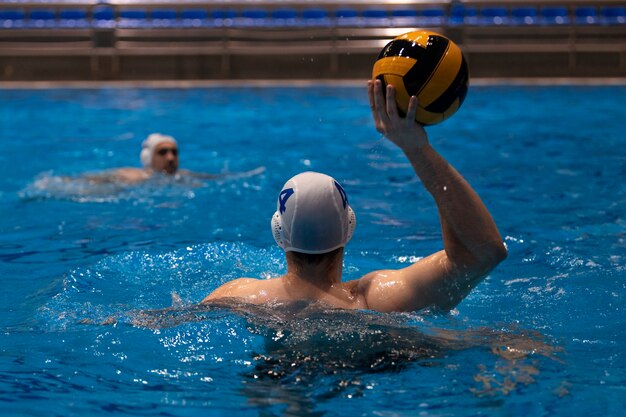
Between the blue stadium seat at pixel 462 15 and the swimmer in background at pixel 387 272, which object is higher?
the blue stadium seat at pixel 462 15

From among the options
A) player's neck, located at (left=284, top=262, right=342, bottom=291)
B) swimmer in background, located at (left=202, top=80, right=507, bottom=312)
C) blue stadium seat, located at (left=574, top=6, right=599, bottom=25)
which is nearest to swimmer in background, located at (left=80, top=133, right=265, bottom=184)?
swimmer in background, located at (left=202, top=80, right=507, bottom=312)

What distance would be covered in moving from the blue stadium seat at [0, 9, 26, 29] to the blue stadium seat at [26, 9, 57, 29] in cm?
14

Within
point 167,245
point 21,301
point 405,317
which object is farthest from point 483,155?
point 405,317

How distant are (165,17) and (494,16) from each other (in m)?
6.03

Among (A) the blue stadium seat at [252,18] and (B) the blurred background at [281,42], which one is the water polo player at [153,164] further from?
(A) the blue stadium seat at [252,18]

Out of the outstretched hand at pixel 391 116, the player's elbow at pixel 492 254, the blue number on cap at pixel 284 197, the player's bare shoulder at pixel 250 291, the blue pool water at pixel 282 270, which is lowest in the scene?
the blue pool water at pixel 282 270

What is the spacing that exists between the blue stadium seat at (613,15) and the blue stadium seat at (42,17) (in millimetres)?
9884

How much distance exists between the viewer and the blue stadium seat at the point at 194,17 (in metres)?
16.7

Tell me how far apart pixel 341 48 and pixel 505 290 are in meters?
11.4

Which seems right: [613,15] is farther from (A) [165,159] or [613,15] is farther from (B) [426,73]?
(B) [426,73]

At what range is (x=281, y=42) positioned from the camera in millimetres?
16500

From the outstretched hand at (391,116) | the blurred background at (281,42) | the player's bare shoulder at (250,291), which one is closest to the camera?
the outstretched hand at (391,116)

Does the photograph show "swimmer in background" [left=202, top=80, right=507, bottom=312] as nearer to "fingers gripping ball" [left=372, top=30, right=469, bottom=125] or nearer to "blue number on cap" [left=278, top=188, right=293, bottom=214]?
"blue number on cap" [left=278, top=188, right=293, bottom=214]

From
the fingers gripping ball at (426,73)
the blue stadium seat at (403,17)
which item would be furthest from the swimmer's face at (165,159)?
the blue stadium seat at (403,17)
